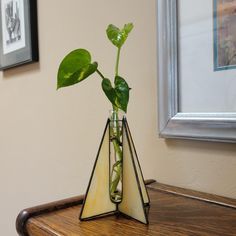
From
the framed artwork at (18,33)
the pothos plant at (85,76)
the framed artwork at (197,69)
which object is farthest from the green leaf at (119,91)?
the framed artwork at (18,33)

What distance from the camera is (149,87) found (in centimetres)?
73

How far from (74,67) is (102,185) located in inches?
8.3

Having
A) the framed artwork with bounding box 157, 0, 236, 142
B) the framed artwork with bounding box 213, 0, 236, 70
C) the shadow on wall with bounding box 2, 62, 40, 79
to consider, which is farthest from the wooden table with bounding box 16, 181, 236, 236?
the shadow on wall with bounding box 2, 62, 40, 79

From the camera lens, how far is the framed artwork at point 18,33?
3.54ft

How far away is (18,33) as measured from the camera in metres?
1.15

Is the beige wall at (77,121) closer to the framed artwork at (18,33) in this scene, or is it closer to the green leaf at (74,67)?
the framed artwork at (18,33)

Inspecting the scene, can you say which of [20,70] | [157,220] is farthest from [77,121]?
[157,220]

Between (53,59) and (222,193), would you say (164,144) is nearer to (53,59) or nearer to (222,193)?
(222,193)

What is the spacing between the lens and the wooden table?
450 mm

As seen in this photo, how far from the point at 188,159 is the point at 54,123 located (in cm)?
53

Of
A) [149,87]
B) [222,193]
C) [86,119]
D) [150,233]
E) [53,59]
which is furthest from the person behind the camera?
[53,59]

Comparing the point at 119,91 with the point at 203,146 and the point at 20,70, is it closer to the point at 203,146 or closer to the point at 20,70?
the point at 203,146

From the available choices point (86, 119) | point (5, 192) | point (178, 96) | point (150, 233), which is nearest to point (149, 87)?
point (178, 96)

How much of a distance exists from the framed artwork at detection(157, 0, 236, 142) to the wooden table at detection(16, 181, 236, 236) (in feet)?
0.42
